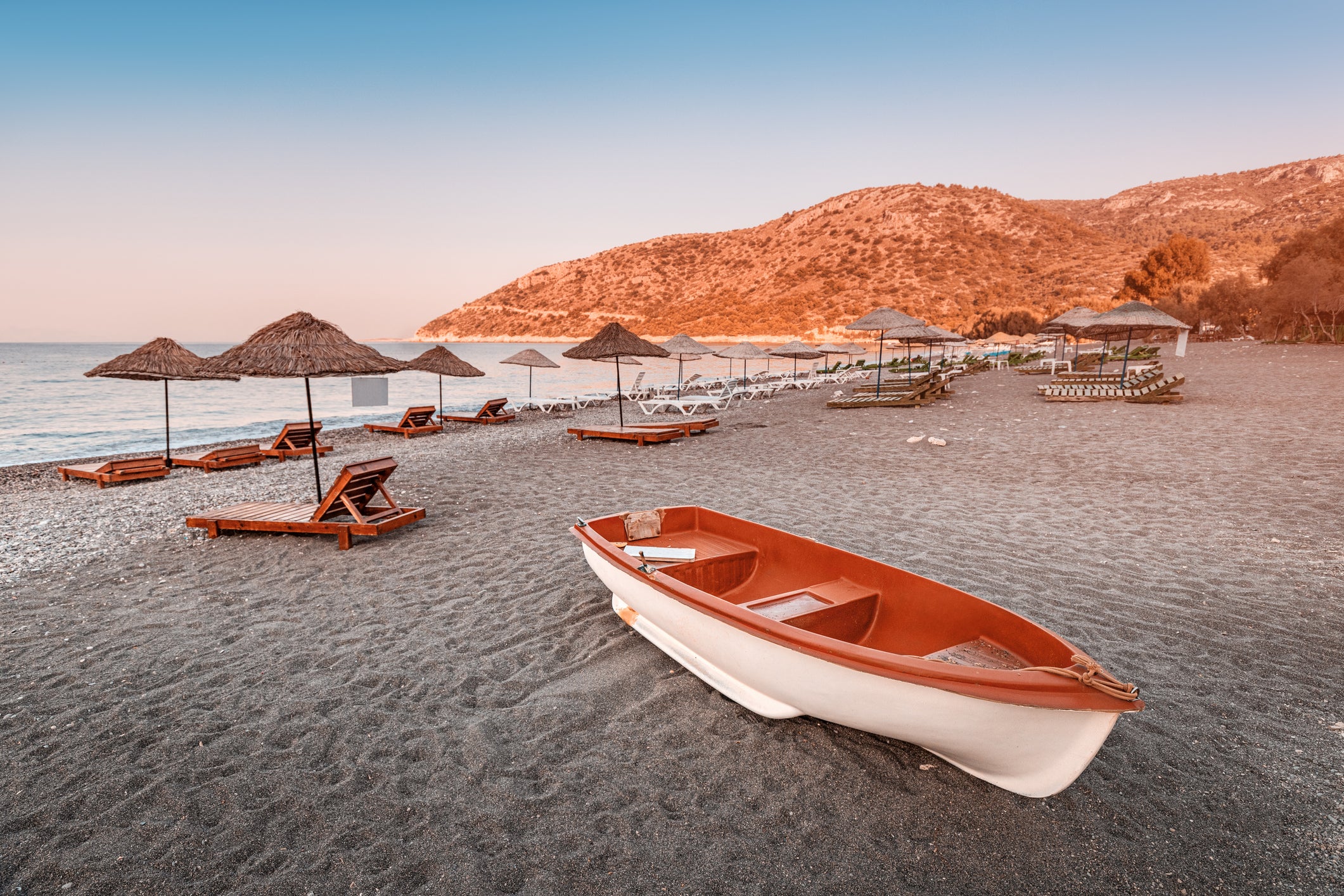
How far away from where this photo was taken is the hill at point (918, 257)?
203 ft

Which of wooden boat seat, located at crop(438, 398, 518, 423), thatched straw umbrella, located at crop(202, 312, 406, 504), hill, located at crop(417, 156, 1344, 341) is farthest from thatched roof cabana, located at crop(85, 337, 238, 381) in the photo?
hill, located at crop(417, 156, 1344, 341)

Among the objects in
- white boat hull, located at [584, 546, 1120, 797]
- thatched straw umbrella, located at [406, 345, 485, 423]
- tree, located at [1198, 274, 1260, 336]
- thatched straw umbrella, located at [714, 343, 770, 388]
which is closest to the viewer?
white boat hull, located at [584, 546, 1120, 797]

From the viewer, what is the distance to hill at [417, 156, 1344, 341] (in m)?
61.9

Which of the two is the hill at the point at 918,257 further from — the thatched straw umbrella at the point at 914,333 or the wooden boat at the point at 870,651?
the wooden boat at the point at 870,651

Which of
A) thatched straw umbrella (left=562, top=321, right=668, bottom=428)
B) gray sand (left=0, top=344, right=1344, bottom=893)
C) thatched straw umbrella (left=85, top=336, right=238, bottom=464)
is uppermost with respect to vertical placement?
thatched straw umbrella (left=562, top=321, right=668, bottom=428)

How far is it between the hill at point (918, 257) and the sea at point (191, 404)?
19889 mm

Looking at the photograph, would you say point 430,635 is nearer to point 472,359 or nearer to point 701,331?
point 701,331

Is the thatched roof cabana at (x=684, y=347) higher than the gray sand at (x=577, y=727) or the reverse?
higher

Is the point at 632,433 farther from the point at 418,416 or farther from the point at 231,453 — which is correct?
the point at 231,453

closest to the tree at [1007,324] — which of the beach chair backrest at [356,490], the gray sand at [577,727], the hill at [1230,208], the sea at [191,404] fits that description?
the sea at [191,404]

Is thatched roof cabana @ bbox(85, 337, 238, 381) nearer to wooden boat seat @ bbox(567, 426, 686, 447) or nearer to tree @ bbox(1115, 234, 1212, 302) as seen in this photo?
wooden boat seat @ bbox(567, 426, 686, 447)

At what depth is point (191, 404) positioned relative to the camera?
89.0ft

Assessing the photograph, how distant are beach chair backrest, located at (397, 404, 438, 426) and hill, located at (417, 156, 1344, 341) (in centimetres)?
5143

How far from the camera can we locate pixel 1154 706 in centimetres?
302
